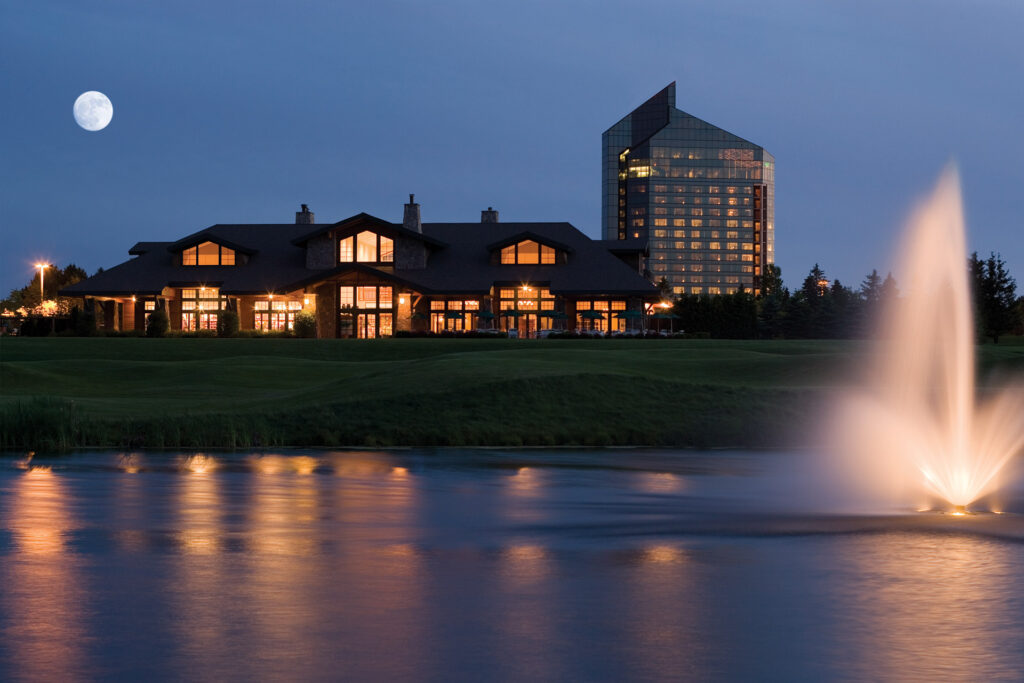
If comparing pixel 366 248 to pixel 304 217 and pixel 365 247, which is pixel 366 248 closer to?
pixel 365 247

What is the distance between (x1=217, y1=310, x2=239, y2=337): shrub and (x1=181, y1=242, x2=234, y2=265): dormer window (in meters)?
12.9

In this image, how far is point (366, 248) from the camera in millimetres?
85750

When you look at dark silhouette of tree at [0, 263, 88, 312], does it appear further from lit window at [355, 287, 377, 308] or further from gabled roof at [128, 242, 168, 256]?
lit window at [355, 287, 377, 308]

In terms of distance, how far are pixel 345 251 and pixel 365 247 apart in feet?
4.46

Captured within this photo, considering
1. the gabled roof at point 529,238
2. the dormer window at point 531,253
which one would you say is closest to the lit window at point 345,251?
the gabled roof at point 529,238

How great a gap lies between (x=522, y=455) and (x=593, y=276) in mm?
54733

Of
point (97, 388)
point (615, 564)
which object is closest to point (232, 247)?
point (97, 388)

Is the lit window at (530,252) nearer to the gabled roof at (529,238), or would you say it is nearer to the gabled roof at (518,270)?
the gabled roof at (518,270)

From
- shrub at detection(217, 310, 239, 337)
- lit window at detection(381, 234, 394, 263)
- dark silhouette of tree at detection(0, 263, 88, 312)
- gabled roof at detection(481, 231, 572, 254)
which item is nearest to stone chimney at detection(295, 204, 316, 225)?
lit window at detection(381, 234, 394, 263)

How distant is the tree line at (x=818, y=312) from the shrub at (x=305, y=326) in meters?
33.4

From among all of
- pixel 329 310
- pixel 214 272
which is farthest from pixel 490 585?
pixel 214 272

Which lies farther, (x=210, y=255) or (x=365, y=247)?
(x=210, y=255)

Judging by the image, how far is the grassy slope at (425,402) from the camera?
31.1 m

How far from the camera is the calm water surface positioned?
9.56 metres
